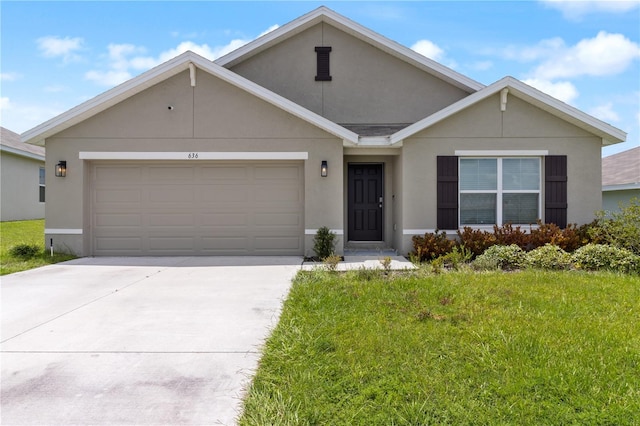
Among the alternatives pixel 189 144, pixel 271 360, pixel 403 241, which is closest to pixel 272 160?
pixel 189 144

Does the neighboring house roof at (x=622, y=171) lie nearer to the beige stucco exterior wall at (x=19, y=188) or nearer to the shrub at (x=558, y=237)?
the shrub at (x=558, y=237)

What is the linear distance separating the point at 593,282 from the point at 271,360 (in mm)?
5404

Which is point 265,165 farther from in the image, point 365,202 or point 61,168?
point 61,168

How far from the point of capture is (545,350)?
359 centimetres

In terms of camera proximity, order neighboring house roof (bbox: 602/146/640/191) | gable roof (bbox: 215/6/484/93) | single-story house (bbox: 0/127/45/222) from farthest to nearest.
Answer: single-story house (bbox: 0/127/45/222) < neighboring house roof (bbox: 602/146/640/191) < gable roof (bbox: 215/6/484/93)

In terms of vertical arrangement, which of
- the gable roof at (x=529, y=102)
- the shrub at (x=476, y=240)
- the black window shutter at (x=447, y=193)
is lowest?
the shrub at (x=476, y=240)

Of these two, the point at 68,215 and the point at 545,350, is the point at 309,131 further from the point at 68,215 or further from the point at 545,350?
the point at 545,350

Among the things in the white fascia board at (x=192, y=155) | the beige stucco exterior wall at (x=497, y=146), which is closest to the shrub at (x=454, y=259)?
the beige stucco exterior wall at (x=497, y=146)

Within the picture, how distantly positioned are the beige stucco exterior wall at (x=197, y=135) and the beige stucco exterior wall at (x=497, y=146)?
71.2 inches

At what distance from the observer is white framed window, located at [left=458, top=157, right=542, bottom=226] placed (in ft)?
31.2

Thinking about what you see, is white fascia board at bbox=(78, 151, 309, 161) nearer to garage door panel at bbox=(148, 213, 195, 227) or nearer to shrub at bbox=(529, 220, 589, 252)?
garage door panel at bbox=(148, 213, 195, 227)

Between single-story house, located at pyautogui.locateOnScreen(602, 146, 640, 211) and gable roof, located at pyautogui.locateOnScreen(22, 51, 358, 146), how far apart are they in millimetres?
10699

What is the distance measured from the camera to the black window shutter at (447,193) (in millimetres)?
9375

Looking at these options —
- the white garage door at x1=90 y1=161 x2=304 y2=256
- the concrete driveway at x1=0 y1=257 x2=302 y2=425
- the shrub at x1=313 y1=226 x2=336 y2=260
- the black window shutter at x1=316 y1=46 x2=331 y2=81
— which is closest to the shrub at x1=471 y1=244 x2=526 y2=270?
the shrub at x1=313 y1=226 x2=336 y2=260
